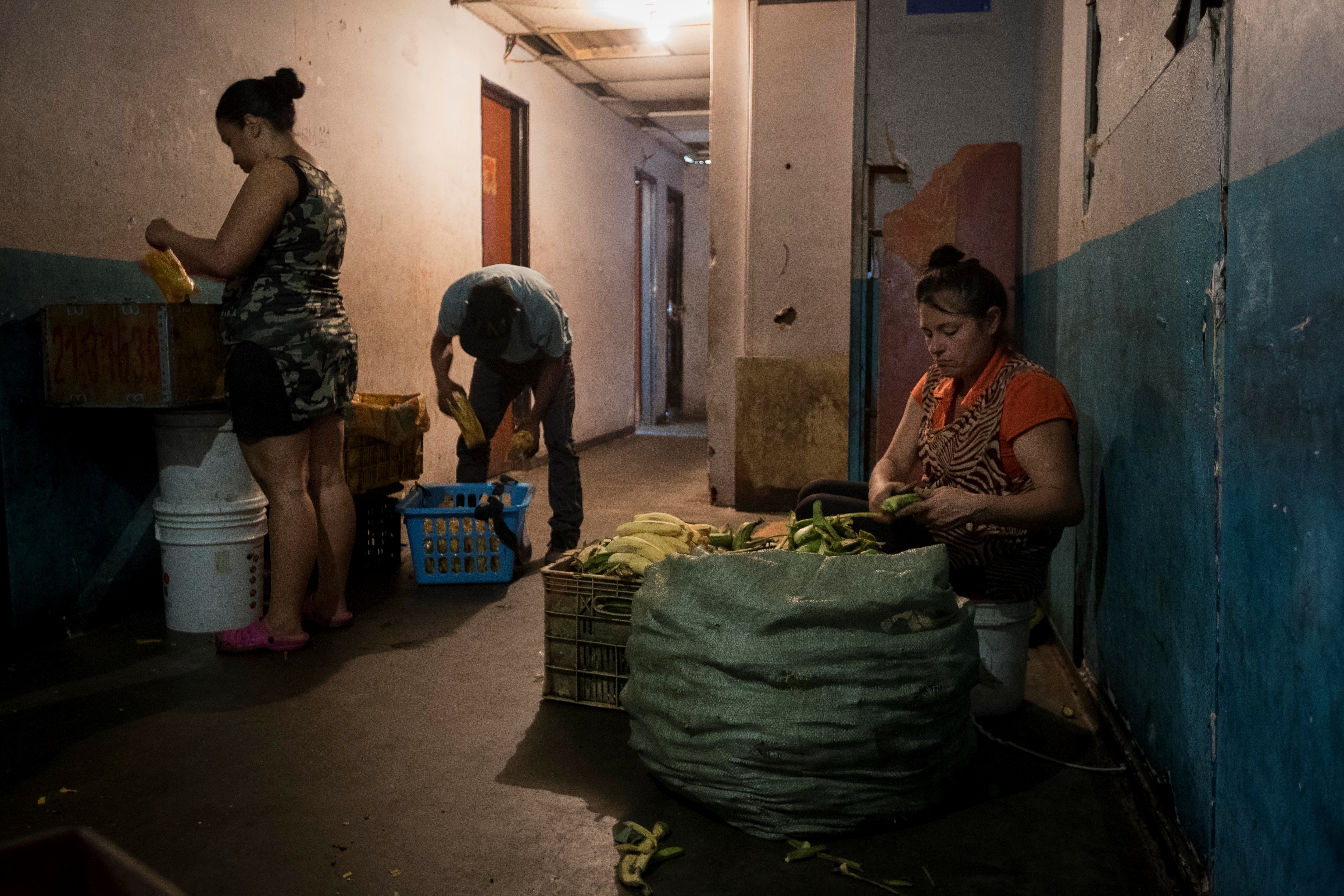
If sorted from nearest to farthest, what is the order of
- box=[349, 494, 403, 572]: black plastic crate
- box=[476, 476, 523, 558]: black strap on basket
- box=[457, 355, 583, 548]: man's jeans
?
box=[476, 476, 523, 558]: black strap on basket < box=[349, 494, 403, 572]: black plastic crate < box=[457, 355, 583, 548]: man's jeans

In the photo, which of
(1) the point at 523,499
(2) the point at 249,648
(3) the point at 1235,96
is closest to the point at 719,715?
(3) the point at 1235,96

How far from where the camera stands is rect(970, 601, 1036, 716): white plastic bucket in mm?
2570

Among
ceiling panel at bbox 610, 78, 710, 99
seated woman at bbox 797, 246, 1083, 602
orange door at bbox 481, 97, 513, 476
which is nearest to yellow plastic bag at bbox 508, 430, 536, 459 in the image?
seated woman at bbox 797, 246, 1083, 602

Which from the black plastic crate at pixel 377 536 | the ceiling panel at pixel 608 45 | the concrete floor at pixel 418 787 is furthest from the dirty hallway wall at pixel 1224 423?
the ceiling panel at pixel 608 45

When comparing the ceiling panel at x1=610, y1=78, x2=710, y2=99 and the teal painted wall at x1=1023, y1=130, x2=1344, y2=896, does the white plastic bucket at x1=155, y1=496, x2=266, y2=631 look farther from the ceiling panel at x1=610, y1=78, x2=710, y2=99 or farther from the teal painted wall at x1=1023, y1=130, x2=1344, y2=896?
the ceiling panel at x1=610, y1=78, x2=710, y2=99


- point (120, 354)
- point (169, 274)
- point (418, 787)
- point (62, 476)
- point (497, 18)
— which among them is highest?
point (497, 18)

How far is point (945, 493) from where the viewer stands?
2445 mm

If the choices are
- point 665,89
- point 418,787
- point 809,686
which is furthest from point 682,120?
point 809,686

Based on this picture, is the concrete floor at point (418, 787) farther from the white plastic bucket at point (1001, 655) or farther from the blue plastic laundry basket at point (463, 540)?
the blue plastic laundry basket at point (463, 540)

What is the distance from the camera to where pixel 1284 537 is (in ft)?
4.59

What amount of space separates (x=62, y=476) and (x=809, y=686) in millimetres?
2854

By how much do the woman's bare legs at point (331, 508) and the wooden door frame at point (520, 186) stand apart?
4.74 metres

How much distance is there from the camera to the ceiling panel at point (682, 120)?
10.2m

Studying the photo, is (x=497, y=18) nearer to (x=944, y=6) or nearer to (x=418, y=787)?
(x=944, y=6)
